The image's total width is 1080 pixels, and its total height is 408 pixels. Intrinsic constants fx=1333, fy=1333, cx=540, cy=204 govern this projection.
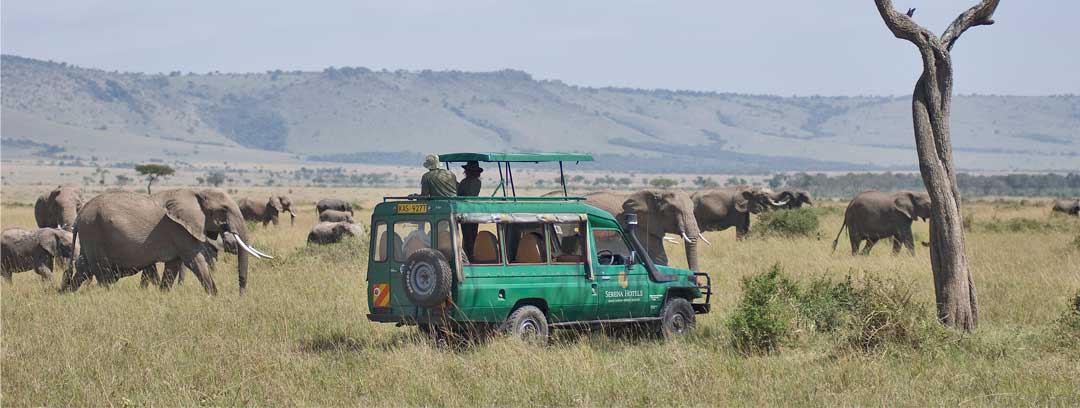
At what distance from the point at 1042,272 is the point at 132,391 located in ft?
47.2

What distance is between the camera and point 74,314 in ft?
55.3

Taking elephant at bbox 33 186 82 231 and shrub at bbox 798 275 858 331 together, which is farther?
elephant at bbox 33 186 82 231

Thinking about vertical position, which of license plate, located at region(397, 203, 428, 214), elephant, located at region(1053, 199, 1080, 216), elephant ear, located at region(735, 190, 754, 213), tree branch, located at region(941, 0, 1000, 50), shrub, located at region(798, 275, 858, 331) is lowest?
elephant, located at region(1053, 199, 1080, 216)

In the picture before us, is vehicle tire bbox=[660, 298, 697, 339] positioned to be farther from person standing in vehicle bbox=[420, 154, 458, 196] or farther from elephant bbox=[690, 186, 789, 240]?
elephant bbox=[690, 186, 789, 240]

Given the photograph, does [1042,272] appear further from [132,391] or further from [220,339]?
[132,391]

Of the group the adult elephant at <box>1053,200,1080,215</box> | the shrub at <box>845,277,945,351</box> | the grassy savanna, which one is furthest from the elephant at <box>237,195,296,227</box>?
the shrub at <box>845,277,945,351</box>

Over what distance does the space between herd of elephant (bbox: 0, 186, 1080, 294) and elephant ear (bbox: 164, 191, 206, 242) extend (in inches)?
0.6

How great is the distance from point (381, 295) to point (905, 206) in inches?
725

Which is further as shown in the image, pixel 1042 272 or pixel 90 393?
pixel 1042 272

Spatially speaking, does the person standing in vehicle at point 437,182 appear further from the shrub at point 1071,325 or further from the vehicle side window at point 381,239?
the shrub at point 1071,325

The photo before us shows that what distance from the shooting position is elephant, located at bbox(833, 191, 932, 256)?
29.3 meters

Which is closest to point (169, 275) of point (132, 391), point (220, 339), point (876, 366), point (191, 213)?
point (191, 213)

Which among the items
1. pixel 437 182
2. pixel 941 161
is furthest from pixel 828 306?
pixel 437 182

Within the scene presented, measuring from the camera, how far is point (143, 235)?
1956 centimetres
